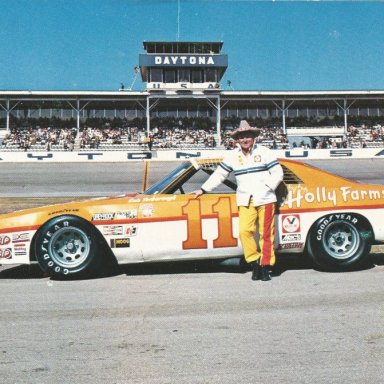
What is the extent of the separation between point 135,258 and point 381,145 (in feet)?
131

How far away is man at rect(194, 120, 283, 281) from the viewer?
5418mm

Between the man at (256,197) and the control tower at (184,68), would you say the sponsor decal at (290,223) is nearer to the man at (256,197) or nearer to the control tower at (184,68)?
the man at (256,197)

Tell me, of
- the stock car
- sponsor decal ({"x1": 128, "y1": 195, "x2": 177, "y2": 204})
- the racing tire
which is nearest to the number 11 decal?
the stock car

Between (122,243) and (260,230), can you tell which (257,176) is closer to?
(260,230)

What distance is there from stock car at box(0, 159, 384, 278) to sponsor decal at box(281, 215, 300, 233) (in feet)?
0.03

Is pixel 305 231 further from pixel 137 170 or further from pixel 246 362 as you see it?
pixel 137 170

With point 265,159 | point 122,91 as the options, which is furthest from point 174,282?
point 122,91

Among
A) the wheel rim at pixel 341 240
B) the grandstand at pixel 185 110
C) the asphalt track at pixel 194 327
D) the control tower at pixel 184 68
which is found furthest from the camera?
the control tower at pixel 184 68

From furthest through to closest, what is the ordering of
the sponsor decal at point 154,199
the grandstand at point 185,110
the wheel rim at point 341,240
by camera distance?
the grandstand at point 185,110 → the wheel rim at point 341,240 → the sponsor decal at point 154,199

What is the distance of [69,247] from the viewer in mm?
5691

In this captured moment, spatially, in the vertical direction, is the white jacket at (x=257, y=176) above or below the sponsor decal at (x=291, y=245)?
above

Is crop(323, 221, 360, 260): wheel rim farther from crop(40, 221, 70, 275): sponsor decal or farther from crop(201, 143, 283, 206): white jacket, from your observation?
crop(40, 221, 70, 275): sponsor decal

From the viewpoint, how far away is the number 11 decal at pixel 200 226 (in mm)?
5633

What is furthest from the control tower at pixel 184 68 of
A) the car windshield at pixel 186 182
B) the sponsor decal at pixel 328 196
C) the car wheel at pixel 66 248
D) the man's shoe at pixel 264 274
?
the man's shoe at pixel 264 274
